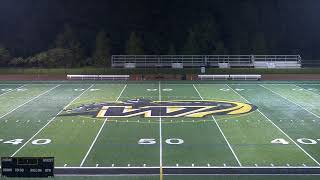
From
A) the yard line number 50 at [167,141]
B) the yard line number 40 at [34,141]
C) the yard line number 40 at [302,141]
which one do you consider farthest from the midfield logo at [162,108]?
the yard line number 40 at [302,141]

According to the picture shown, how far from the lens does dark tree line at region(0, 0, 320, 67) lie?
5878 centimetres

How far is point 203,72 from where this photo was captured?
152 ft

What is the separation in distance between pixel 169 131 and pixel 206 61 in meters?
32.0

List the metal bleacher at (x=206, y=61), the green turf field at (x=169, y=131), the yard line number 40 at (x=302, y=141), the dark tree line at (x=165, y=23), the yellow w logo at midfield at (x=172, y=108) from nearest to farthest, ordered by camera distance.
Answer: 1. the green turf field at (x=169, y=131)
2. the yard line number 40 at (x=302, y=141)
3. the yellow w logo at midfield at (x=172, y=108)
4. the metal bleacher at (x=206, y=61)
5. the dark tree line at (x=165, y=23)

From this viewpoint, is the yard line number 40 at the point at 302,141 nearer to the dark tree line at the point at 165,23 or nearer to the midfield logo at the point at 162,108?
the midfield logo at the point at 162,108

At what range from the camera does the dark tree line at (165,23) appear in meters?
58.8

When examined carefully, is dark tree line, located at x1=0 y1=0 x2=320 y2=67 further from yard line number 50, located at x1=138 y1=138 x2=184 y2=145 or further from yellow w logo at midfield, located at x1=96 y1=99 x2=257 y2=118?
yard line number 50, located at x1=138 y1=138 x2=184 y2=145

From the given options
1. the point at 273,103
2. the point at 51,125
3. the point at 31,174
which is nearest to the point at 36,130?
the point at 51,125

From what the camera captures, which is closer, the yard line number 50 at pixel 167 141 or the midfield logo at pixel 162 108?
the yard line number 50 at pixel 167 141

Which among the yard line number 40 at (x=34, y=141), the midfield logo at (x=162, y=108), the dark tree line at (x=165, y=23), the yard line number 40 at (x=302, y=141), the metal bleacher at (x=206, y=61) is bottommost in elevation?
the yard line number 40 at (x=302, y=141)

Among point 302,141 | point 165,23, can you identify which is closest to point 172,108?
point 302,141

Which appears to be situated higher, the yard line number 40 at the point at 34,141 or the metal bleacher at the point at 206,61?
the metal bleacher at the point at 206,61

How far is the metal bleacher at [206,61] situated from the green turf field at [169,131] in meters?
17.4

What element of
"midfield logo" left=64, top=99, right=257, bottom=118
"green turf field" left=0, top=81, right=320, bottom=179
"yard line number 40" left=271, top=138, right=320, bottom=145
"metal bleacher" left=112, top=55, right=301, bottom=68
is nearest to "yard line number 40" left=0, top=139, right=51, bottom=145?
"green turf field" left=0, top=81, right=320, bottom=179
